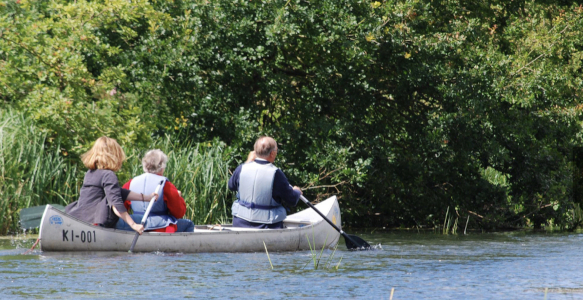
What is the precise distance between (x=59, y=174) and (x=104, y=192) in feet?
10.3

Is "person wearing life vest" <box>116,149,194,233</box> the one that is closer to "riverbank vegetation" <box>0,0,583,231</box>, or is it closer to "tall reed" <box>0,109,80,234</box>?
"tall reed" <box>0,109,80,234</box>

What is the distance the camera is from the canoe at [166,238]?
8219 millimetres

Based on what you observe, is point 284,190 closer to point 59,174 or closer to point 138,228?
point 138,228

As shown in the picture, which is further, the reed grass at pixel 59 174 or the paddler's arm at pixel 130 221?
the reed grass at pixel 59 174

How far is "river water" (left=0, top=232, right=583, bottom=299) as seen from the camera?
19.4 ft

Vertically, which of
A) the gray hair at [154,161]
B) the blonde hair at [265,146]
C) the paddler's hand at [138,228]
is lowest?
the paddler's hand at [138,228]

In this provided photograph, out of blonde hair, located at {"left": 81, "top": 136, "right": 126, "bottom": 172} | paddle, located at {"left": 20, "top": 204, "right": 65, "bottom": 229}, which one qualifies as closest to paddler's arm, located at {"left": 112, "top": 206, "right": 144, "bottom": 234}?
blonde hair, located at {"left": 81, "top": 136, "right": 126, "bottom": 172}

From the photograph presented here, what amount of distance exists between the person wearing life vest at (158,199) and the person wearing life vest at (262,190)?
79cm

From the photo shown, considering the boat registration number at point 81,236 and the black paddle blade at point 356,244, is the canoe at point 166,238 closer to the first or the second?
the boat registration number at point 81,236

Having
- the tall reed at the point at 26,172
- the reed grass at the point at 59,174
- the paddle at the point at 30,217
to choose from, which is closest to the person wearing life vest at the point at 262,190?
the reed grass at the point at 59,174

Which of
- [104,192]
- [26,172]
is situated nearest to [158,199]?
[104,192]

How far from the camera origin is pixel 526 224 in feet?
46.7

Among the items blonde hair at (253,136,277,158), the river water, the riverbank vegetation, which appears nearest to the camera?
the river water

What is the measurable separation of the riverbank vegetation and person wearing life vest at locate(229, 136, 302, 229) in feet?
7.26
